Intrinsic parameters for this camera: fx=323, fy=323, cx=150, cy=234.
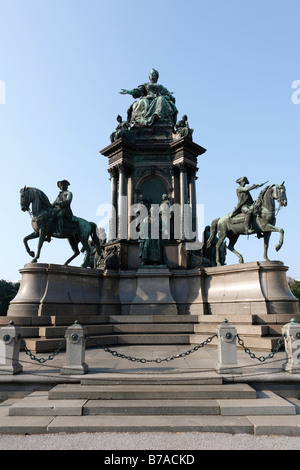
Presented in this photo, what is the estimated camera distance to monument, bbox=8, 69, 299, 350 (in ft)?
47.7

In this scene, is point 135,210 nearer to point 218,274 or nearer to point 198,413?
point 218,274

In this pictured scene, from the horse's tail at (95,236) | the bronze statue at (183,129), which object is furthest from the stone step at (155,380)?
the bronze statue at (183,129)

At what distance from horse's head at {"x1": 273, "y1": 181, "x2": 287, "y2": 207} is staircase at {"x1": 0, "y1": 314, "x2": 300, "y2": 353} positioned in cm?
574

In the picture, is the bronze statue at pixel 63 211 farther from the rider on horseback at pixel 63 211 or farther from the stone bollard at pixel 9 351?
the stone bollard at pixel 9 351

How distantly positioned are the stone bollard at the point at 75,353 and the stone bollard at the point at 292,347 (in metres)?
5.02

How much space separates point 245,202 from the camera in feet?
55.6

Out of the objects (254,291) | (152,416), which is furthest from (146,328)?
(152,416)

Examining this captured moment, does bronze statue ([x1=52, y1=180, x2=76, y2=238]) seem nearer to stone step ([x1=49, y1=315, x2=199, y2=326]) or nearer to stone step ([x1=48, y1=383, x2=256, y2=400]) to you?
stone step ([x1=49, y1=315, x2=199, y2=326])

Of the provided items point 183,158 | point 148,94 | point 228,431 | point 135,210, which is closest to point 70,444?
point 228,431

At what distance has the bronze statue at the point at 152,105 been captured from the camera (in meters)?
21.5

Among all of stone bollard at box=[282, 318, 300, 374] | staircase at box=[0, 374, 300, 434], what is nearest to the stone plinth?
stone bollard at box=[282, 318, 300, 374]

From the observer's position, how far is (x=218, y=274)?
1614 cm

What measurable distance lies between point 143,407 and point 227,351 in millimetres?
2583
